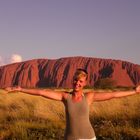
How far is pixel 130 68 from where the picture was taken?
5586 inches

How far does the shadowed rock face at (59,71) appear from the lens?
139250 millimetres

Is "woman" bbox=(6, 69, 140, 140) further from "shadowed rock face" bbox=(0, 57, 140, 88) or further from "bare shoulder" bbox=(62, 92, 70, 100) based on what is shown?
"shadowed rock face" bbox=(0, 57, 140, 88)

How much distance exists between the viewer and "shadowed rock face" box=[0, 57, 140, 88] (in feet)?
457

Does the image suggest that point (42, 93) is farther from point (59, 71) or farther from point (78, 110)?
point (59, 71)

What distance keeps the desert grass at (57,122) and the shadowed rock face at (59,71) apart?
11991 centimetres

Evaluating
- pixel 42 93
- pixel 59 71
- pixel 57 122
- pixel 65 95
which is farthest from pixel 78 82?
pixel 59 71

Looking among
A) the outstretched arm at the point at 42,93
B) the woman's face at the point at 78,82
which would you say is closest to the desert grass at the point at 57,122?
the outstretched arm at the point at 42,93

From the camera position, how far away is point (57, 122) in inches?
476

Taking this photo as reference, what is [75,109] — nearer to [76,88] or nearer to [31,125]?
[76,88]

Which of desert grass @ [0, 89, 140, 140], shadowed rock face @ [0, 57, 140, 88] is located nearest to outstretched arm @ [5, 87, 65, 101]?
desert grass @ [0, 89, 140, 140]

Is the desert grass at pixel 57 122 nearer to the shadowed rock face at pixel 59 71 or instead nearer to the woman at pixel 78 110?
the woman at pixel 78 110

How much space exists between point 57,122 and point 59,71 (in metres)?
135

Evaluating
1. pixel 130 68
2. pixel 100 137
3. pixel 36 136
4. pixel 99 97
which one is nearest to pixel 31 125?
Answer: pixel 36 136

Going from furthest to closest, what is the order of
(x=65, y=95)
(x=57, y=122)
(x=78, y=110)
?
1. (x=57, y=122)
2. (x=65, y=95)
3. (x=78, y=110)
